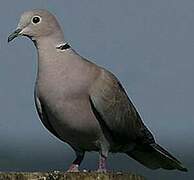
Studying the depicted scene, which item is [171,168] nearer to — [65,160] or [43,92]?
[43,92]

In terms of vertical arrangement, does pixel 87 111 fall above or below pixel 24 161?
above

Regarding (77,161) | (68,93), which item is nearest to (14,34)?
(68,93)

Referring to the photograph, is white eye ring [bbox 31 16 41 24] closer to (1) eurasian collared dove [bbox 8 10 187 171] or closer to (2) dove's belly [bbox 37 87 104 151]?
(1) eurasian collared dove [bbox 8 10 187 171]

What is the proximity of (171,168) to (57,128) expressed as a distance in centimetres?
118

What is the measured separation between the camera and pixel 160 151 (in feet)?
29.1

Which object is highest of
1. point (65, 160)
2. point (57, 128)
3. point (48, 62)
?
point (48, 62)

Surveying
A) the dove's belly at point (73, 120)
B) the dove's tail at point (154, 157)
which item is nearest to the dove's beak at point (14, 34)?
the dove's belly at point (73, 120)

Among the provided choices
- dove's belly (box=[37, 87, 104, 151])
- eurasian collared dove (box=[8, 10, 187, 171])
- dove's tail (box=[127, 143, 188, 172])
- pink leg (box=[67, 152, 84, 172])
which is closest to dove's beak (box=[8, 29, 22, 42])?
eurasian collared dove (box=[8, 10, 187, 171])

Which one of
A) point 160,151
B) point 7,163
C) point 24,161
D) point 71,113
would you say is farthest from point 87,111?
point 24,161

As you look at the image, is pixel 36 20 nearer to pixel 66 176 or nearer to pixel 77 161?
pixel 77 161

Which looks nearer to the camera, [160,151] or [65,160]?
[160,151]

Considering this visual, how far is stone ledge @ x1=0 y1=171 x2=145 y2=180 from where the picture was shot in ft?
20.5

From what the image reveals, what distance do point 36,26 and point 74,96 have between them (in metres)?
0.65

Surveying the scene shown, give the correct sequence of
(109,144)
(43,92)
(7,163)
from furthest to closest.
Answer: (7,163) → (109,144) → (43,92)
